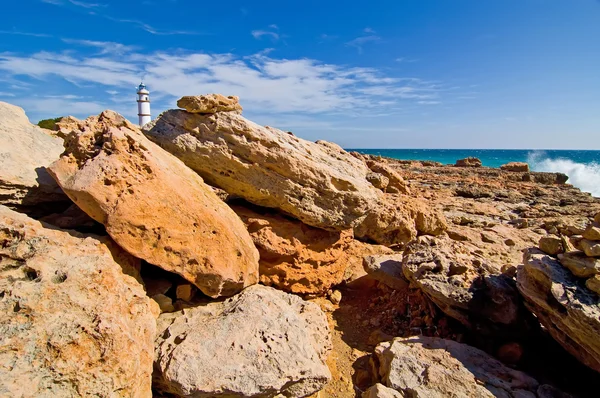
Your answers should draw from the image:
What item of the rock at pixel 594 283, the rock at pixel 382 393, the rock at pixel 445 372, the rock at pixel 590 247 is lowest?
the rock at pixel 382 393

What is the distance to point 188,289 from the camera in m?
4.87

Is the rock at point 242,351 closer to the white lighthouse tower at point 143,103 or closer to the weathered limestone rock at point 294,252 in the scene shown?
the weathered limestone rock at point 294,252

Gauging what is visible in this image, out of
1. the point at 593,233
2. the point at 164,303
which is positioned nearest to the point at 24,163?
the point at 164,303

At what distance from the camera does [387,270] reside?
21.8ft

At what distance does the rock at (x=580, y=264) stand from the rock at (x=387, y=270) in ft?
8.58

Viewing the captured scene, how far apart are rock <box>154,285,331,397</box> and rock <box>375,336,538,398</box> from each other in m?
0.90

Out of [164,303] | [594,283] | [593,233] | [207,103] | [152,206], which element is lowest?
[164,303]

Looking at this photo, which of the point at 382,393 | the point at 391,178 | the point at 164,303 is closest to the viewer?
the point at 382,393

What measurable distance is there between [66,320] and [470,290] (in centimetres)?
515

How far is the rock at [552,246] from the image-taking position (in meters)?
4.70

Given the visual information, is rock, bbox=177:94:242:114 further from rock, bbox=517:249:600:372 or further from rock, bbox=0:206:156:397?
rock, bbox=517:249:600:372

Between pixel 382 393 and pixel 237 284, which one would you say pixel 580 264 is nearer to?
pixel 382 393

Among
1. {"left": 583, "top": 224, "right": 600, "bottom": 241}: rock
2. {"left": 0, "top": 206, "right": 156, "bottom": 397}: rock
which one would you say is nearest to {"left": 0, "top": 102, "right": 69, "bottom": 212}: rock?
{"left": 0, "top": 206, "right": 156, "bottom": 397}: rock

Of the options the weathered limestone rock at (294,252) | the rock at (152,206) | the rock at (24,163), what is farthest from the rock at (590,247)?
the rock at (24,163)
